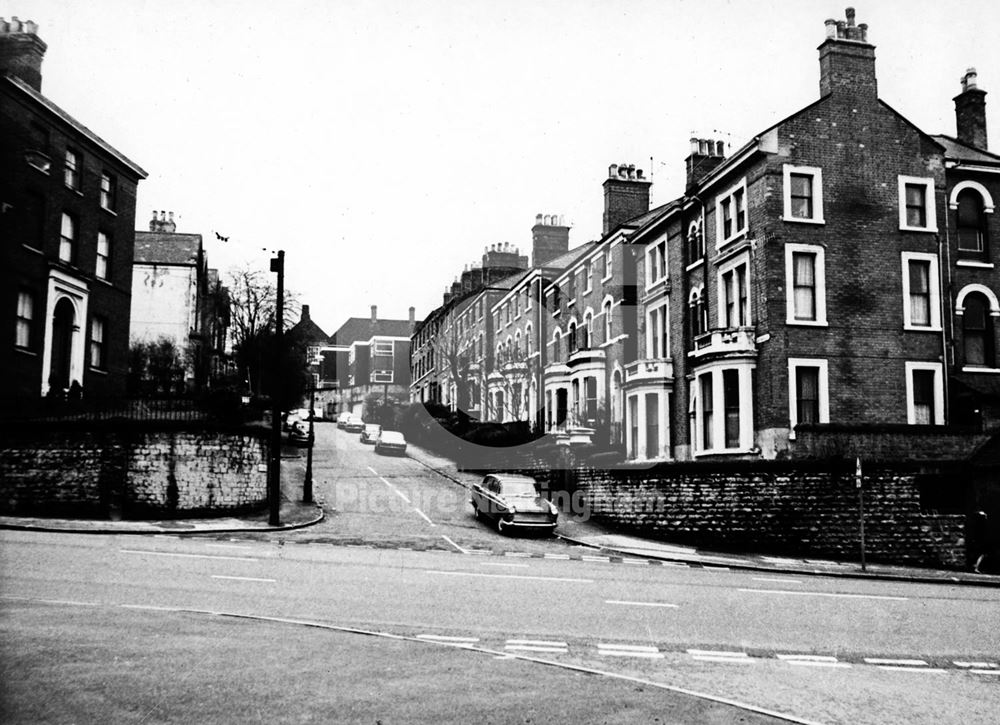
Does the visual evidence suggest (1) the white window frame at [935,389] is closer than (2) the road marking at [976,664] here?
No

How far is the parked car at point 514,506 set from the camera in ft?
88.0

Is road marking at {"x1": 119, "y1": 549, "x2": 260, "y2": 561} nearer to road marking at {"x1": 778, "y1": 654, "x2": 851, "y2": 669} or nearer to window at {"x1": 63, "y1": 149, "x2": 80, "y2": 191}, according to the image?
road marking at {"x1": 778, "y1": 654, "x2": 851, "y2": 669}

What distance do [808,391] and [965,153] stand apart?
10.9 meters

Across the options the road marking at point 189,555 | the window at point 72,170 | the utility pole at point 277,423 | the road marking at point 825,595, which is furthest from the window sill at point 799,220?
the window at point 72,170

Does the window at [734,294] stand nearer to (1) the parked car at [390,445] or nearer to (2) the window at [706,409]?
(2) the window at [706,409]

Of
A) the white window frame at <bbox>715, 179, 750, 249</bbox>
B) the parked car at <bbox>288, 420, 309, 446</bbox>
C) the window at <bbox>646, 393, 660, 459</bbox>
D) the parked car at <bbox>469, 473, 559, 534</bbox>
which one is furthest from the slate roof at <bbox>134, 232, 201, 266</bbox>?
the white window frame at <bbox>715, 179, 750, 249</bbox>

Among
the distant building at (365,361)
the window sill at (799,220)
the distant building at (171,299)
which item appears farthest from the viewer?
the distant building at (365,361)

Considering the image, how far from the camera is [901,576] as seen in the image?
2212cm

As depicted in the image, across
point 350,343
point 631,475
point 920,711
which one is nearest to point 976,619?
point 920,711

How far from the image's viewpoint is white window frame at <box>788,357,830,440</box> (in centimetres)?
2875

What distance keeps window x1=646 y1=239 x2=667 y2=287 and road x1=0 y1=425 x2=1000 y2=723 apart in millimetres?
18460

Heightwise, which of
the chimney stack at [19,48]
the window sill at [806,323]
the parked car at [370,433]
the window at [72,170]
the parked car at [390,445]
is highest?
the window at [72,170]

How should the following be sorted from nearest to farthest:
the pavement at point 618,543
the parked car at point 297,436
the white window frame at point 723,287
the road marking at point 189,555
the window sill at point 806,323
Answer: the road marking at point 189,555 < the pavement at point 618,543 < the window sill at point 806,323 < the white window frame at point 723,287 < the parked car at point 297,436

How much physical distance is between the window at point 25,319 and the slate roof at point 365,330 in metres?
91.3
